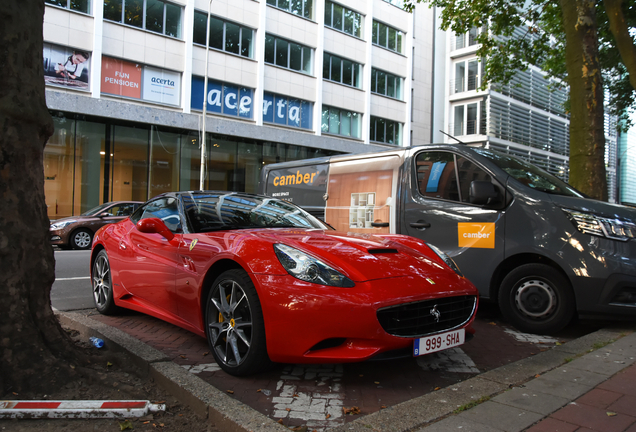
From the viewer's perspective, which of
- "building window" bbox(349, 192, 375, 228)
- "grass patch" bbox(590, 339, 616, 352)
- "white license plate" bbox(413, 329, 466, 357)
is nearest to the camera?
"white license plate" bbox(413, 329, 466, 357)

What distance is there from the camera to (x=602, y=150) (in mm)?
7875

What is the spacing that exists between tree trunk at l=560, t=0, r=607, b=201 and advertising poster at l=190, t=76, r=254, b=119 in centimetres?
1726

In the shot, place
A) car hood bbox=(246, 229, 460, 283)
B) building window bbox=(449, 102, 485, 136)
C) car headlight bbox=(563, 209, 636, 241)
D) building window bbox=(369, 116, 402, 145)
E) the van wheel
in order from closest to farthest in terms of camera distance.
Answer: car hood bbox=(246, 229, 460, 283) < car headlight bbox=(563, 209, 636, 241) < the van wheel < building window bbox=(369, 116, 402, 145) < building window bbox=(449, 102, 485, 136)

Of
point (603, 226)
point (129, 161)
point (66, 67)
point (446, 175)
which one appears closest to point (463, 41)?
point (129, 161)

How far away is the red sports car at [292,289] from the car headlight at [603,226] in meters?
1.48

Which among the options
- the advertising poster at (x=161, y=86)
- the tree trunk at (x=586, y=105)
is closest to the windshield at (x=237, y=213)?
the tree trunk at (x=586, y=105)

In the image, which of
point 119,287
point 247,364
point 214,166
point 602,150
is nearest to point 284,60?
point 214,166

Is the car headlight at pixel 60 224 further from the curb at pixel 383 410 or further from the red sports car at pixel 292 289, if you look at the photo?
the curb at pixel 383 410

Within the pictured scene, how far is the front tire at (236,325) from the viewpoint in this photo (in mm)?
3092

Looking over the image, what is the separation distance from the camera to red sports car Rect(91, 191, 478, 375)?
293 centimetres

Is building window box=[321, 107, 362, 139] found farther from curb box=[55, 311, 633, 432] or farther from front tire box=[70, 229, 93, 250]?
curb box=[55, 311, 633, 432]

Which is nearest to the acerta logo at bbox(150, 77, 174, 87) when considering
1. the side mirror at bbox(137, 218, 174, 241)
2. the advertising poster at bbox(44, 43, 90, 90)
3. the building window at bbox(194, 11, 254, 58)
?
the building window at bbox(194, 11, 254, 58)

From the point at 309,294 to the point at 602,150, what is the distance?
7005 mm

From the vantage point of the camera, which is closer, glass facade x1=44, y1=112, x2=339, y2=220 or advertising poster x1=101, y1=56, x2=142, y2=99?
glass facade x1=44, y1=112, x2=339, y2=220
